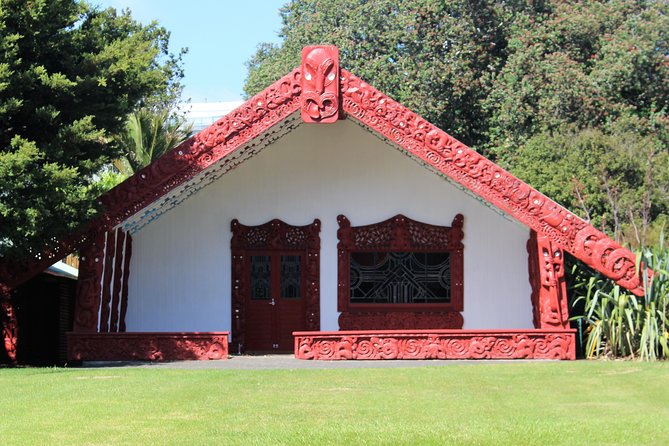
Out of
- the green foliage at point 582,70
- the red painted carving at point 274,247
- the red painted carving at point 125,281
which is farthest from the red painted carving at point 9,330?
the green foliage at point 582,70

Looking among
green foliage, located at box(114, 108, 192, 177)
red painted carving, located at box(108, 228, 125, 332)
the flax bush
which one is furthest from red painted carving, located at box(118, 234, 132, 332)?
green foliage, located at box(114, 108, 192, 177)

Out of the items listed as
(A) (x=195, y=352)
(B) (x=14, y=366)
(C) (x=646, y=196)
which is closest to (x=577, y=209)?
(C) (x=646, y=196)

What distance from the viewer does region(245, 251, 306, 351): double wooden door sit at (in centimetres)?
1692

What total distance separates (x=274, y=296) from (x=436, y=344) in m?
3.65

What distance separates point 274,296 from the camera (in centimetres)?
1694

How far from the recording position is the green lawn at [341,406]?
7844 millimetres

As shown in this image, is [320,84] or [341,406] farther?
[320,84]

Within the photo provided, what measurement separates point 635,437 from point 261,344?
9992 mm

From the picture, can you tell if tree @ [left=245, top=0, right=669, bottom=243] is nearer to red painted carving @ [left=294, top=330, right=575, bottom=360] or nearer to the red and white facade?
the red and white facade

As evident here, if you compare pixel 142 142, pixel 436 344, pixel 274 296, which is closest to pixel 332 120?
pixel 436 344

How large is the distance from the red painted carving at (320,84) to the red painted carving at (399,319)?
3778mm

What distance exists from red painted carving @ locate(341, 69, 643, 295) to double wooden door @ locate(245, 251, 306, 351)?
332 centimetres

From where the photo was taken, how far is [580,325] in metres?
15.5

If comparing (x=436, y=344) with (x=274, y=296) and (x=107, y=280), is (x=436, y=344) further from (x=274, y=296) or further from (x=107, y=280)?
(x=107, y=280)
